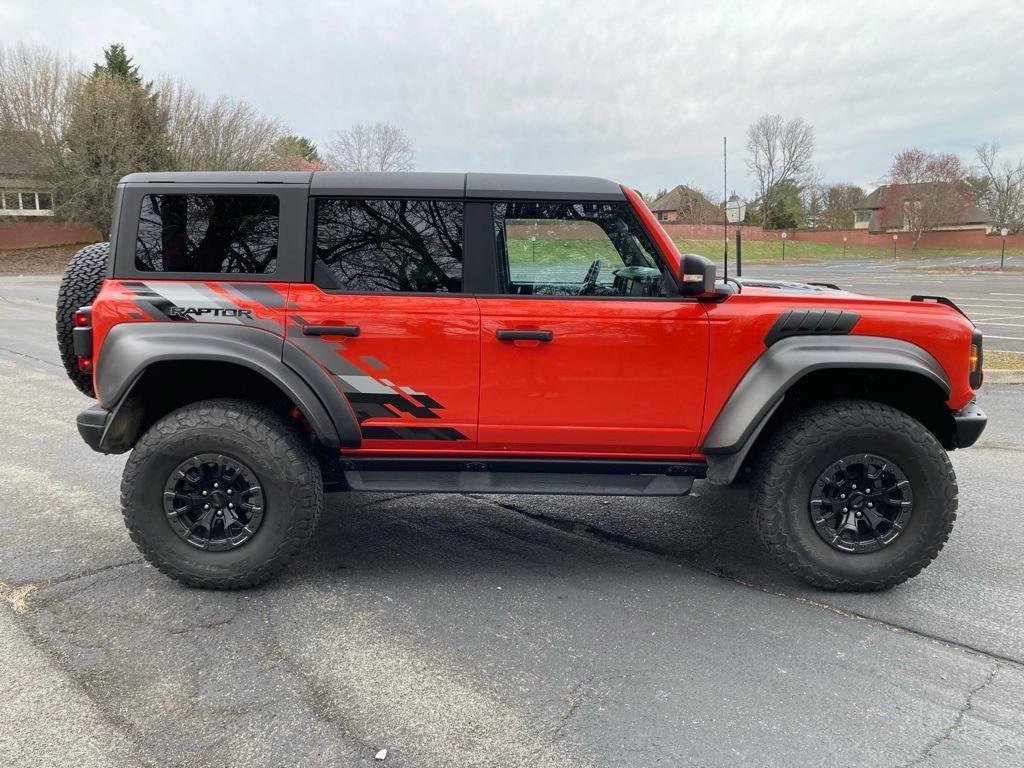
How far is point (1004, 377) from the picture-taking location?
8.27m

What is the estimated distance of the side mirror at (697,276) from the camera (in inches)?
126

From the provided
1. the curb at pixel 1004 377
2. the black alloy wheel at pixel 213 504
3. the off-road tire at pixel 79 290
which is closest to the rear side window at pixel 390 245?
the black alloy wheel at pixel 213 504

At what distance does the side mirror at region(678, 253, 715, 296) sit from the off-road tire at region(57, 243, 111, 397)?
9.26 feet

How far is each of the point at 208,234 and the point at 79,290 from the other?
2.87ft

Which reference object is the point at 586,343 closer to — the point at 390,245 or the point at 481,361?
the point at 481,361

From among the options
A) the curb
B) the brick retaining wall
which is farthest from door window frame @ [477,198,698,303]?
the brick retaining wall

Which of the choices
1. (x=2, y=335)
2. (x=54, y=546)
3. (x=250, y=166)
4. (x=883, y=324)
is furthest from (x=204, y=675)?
(x=250, y=166)

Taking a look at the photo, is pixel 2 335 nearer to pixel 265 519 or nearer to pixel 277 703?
pixel 265 519

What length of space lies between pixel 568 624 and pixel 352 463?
1.26 meters

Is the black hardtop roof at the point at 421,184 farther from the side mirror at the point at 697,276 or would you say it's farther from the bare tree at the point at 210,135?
the bare tree at the point at 210,135

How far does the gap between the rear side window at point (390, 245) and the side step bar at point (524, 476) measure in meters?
0.85

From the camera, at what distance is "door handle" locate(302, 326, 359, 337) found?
10.6 feet

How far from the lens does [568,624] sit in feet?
10.2

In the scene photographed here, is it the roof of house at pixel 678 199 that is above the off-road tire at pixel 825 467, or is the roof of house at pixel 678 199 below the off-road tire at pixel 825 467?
above
